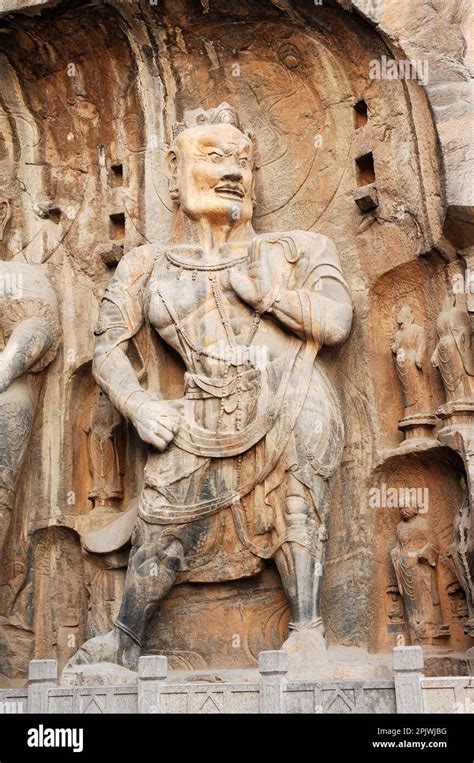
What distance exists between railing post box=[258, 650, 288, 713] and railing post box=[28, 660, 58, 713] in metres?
1.34

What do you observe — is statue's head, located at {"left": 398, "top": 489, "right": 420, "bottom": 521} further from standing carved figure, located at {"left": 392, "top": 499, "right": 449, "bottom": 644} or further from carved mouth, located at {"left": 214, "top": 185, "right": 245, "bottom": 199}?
carved mouth, located at {"left": 214, "top": 185, "right": 245, "bottom": 199}

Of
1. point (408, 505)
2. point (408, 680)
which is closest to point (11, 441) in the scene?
point (408, 505)

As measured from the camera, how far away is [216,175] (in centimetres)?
1029

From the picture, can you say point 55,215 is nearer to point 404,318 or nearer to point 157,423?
point 157,423

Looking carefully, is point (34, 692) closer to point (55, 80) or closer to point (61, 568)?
point (61, 568)

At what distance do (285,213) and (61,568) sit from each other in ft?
10.4

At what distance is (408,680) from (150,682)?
5.00ft

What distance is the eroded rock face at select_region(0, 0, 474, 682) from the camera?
9.71 metres

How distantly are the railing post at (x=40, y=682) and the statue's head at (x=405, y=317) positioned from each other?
Result: 3.44m

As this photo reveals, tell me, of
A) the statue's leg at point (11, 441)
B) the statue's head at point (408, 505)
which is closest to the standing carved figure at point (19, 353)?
the statue's leg at point (11, 441)

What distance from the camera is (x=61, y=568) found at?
10.7 m

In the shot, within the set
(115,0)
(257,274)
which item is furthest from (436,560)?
(115,0)

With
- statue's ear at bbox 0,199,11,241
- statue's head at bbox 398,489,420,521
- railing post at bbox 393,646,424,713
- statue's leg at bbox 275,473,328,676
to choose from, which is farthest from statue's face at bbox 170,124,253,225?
railing post at bbox 393,646,424,713

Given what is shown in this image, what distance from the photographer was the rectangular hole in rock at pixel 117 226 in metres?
11.2
